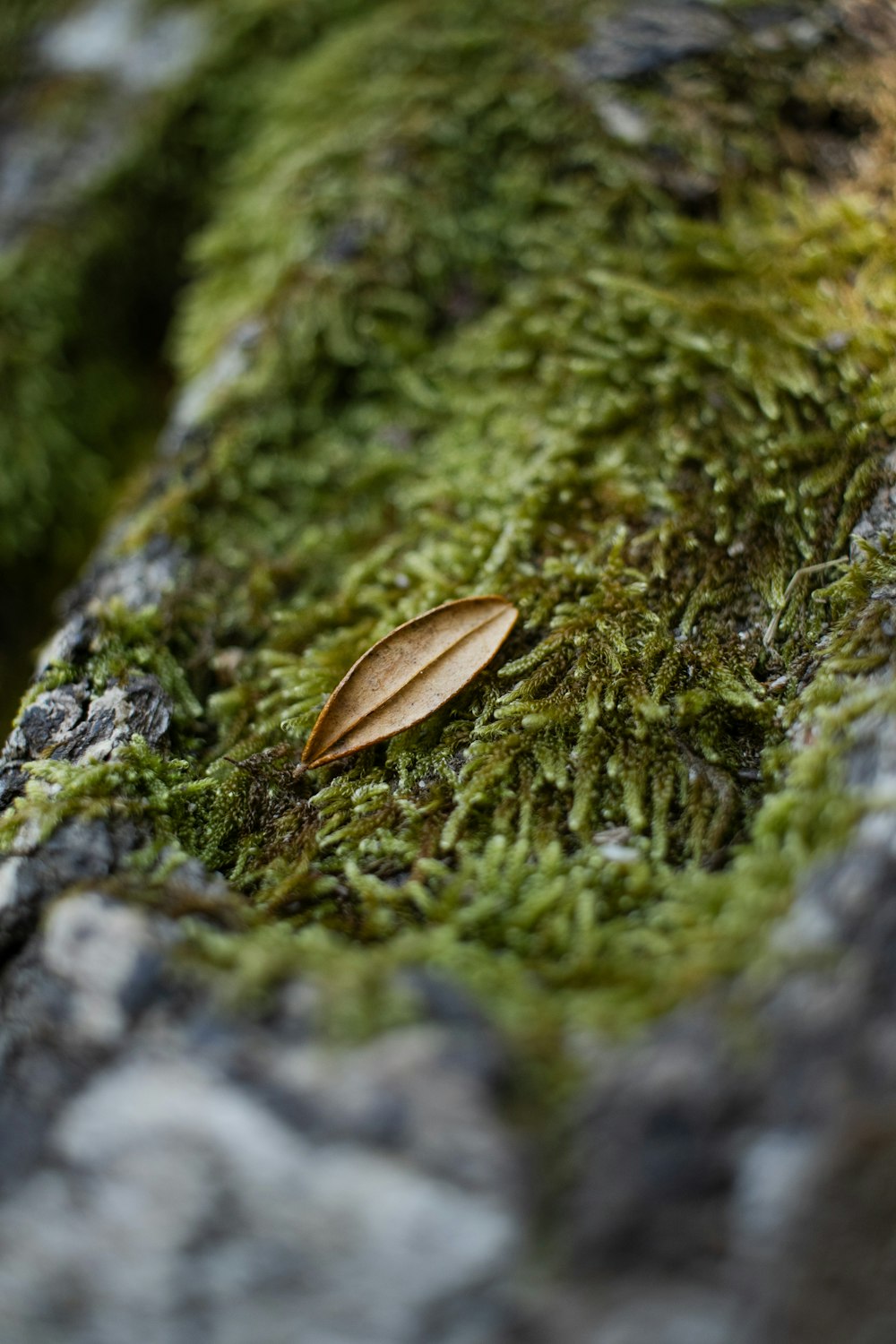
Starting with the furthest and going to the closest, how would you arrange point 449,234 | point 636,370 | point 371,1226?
point 449,234 → point 636,370 → point 371,1226

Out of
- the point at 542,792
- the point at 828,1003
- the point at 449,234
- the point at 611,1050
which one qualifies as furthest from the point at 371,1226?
the point at 449,234

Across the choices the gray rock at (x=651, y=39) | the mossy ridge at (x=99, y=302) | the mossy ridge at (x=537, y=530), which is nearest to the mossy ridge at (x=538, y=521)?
the mossy ridge at (x=537, y=530)

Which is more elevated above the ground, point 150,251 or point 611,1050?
point 150,251

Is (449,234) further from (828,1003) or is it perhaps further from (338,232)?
(828,1003)

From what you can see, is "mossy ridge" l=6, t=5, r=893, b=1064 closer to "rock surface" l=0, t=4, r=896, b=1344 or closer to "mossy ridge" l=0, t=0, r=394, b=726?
"rock surface" l=0, t=4, r=896, b=1344

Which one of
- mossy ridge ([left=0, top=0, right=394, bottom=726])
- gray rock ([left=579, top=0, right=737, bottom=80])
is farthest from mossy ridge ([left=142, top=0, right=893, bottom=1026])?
mossy ridge ([left=0, top=0, right=394, bottom=726])

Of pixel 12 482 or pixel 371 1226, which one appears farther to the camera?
pixel 12 482
